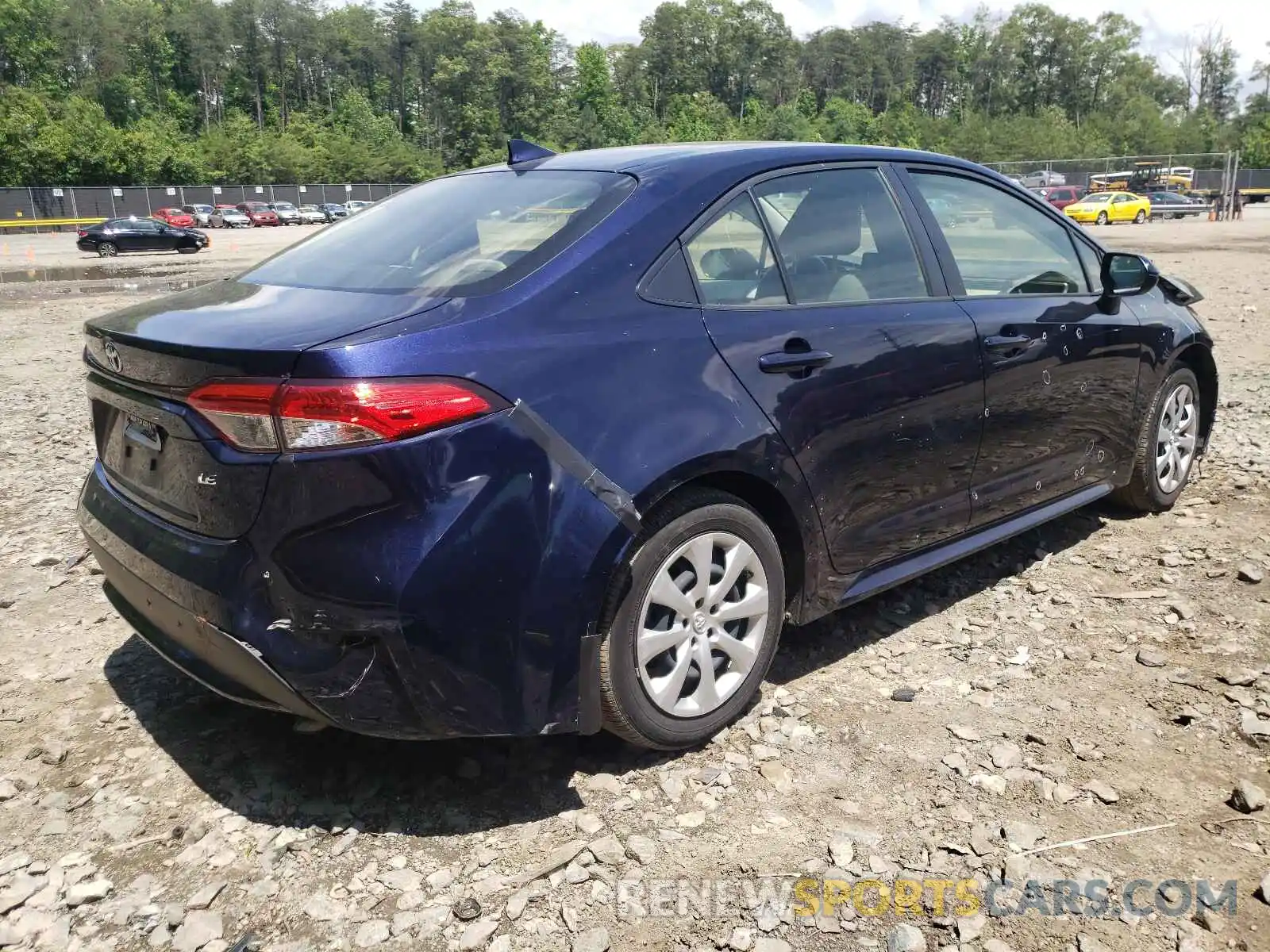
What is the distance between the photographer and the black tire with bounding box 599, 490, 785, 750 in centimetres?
268

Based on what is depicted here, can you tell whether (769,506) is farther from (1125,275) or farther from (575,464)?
(1125,275)

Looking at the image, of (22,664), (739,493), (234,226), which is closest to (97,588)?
(22,664)

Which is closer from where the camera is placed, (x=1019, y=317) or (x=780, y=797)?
(x=780, y=797)

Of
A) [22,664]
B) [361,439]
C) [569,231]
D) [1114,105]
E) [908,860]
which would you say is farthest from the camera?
[1114,105]

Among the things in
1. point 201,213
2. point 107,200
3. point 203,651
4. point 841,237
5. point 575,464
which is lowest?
point 203,651

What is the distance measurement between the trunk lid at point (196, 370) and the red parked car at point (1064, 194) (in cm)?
4730

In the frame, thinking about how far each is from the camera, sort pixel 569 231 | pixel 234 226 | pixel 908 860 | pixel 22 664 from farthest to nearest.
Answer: pixel 234 226
pixel 22 664
pixel 569 231
pixel 908 860

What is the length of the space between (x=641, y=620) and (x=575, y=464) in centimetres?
50

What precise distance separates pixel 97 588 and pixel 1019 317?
385 centimetres

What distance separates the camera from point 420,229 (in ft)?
10.5

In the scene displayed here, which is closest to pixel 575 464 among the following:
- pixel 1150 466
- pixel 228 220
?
pixel 1150 466

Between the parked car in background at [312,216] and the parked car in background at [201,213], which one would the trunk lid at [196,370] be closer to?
the parked car in background at [201,213]

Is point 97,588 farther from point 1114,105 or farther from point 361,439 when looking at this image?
point 1114,105

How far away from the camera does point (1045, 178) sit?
51.0 metres
